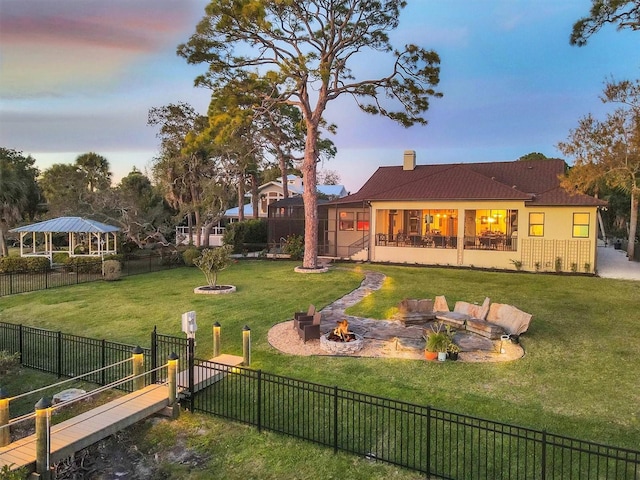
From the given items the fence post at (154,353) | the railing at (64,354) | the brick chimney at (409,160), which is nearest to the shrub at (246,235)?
the brick chimney at (409,160)

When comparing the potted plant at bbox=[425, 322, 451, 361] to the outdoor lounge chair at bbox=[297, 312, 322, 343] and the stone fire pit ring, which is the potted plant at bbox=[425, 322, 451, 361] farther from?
the outdoor lounge chair at bbox=[297, 312, 322, 343]

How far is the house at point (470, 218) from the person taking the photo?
71.4 feet

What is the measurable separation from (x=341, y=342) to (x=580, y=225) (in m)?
17.5

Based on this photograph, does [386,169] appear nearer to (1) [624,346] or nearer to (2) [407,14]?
(2) [407,14]

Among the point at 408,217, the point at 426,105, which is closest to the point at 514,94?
the point at 426,105

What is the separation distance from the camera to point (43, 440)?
5.50 metres

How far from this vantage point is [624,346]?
10227mm

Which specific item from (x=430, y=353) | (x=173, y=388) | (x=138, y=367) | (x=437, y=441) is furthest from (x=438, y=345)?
(x=138, y=367)

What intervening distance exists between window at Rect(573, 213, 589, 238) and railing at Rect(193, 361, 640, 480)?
18.3m

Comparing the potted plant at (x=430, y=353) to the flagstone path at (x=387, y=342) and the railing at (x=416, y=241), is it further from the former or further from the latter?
the railing at (x=416, y=241)

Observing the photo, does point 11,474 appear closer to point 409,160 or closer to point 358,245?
point 358,245

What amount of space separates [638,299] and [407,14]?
59.1 ft

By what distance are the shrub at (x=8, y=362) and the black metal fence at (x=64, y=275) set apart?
10.1 meters

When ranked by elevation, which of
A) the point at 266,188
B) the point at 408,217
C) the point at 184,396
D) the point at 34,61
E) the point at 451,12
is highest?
the point at 451,12
